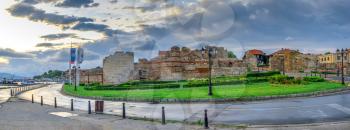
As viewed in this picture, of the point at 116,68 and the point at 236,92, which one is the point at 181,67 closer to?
the point at 116,68

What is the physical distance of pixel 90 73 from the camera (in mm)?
97812

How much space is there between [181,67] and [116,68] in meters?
13.7

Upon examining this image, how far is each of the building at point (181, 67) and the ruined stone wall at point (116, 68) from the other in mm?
8320

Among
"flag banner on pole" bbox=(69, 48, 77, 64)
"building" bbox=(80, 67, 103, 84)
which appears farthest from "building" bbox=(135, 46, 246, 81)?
"flag banner on pole" bbox=(69, 48, 77, 64)

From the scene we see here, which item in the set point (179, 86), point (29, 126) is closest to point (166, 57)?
point (179, 86)

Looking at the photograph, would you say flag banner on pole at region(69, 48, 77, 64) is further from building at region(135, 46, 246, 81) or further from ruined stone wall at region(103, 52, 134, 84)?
building at region(135, 46, 246, 81)

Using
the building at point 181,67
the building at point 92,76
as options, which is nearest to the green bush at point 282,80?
the building at point 181,67

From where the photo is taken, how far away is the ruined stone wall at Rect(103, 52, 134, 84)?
73.6m

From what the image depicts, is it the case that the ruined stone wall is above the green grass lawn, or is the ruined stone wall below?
above

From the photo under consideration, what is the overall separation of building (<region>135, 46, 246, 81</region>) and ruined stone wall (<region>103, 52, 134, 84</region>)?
27.3 ft

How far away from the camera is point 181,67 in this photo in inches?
3152

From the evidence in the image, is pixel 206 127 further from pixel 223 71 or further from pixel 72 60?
pixel 223 71

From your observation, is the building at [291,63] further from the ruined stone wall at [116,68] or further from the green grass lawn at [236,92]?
the green grass lawn at [236,92]

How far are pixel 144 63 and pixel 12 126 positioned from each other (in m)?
69.0
